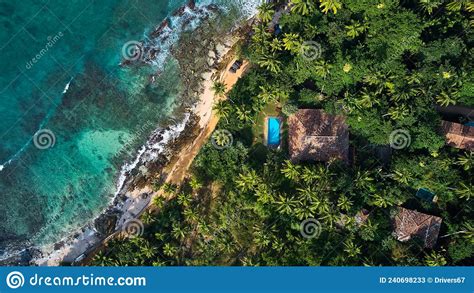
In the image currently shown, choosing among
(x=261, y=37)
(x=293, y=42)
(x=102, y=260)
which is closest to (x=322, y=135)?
(x=293, y=42)

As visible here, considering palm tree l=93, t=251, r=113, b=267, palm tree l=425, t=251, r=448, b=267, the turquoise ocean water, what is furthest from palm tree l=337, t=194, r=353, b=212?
palm tree l=93, t=251, r=113, b=267

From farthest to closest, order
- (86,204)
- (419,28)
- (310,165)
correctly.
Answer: (86,204), (310,165), (419,28)

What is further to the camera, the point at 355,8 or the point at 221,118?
the point at 221,118

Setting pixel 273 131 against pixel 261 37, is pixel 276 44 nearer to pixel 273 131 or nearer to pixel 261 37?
pixel 261 37

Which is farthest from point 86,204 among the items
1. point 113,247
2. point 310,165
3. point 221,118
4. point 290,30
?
point 290,30

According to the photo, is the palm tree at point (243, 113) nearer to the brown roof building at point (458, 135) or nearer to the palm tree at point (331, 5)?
the palm tree at point (331, 5)

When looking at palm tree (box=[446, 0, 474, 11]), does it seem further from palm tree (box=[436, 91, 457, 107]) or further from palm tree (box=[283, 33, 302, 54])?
palm tree (box=[283, 33, 302, 54])

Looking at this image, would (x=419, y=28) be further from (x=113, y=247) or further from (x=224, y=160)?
(x=113, y=247)
